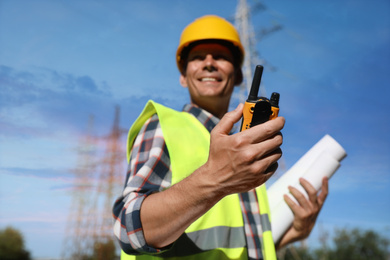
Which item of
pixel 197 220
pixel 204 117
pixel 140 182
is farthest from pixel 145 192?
pixel 204 117

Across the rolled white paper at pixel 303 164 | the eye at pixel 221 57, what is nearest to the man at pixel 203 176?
the eye at pixel 221 57

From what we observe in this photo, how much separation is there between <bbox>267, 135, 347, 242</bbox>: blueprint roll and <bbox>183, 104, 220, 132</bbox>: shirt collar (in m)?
0.79

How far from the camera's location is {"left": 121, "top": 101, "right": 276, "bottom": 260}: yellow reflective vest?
5.11ft

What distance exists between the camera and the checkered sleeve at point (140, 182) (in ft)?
4.27

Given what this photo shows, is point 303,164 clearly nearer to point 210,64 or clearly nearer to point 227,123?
point 210,64

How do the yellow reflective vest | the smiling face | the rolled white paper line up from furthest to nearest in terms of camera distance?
1. the rolled white paper
2. the smiling face
3. the yellow reflective vest

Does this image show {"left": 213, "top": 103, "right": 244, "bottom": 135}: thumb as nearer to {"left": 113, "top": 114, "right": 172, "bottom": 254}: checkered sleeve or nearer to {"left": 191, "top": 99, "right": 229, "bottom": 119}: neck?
{"left": 113, "top": 114, "right": 172, "bottom": 254}: checkered sleeve

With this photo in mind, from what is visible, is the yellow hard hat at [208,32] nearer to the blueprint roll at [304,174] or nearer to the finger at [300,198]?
the blueprint roll at [304,174]

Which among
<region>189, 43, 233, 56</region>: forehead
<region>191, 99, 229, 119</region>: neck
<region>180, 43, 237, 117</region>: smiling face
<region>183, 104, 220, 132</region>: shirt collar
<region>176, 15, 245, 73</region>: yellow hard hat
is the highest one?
<region>176, 15, 245, 73</region>: yellow hard hat

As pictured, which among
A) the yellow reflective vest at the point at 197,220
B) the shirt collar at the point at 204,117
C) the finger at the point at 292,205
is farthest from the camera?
the finger at the point at 292,205

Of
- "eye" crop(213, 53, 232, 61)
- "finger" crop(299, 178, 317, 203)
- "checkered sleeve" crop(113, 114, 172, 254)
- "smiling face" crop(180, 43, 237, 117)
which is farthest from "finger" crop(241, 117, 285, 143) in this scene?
"finger" crop(299, 178, 317, 203)

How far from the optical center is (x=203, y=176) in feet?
3.79

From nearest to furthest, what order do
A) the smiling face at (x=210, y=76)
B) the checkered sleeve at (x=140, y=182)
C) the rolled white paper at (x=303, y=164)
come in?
1. the checkered sleeve at (x=140, y=182)
2. the smiling face at (x=210, y=76)
3. the rolled white paper at (x=303, y=164)

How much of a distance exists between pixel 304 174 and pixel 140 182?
157 centimetres
